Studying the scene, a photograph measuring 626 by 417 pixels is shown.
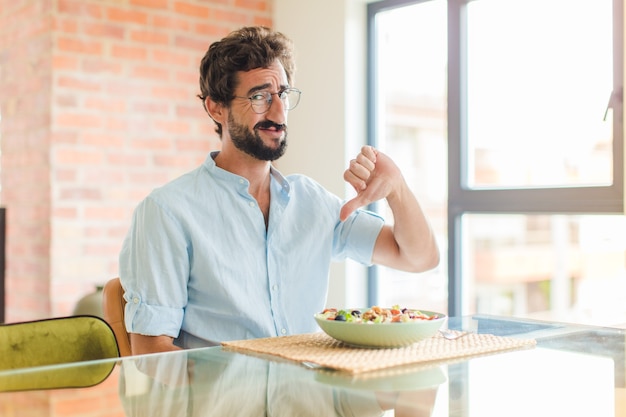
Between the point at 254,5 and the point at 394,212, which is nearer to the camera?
the point at 394,212

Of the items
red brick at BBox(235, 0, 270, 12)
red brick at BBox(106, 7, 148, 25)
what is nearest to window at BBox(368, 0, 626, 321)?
red brick at BBox(235, 0, 270, 12)

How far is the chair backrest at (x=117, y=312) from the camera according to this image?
192 centimetres

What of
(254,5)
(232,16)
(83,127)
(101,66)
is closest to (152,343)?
(83,127)

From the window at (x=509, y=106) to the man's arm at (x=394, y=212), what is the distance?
2.94ft

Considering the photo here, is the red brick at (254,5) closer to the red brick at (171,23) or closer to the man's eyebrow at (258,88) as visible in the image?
the red brick at (171,23)

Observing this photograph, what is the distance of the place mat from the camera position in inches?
49.3

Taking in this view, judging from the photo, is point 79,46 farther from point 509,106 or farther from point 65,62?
point 509,106

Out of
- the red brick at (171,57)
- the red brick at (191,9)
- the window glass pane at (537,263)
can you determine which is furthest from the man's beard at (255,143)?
the window glass pane at (537,263)

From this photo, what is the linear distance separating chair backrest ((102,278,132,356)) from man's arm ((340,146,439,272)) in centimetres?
59

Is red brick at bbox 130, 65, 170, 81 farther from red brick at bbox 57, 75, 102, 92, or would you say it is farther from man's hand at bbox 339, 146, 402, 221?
man's hand at bbox 339, 146, 402, 221

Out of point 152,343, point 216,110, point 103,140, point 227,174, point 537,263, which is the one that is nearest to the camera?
point 152,343

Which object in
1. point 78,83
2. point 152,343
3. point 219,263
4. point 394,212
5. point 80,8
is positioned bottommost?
point 152,343

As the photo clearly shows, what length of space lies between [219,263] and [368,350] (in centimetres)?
65

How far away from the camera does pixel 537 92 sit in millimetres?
3125
